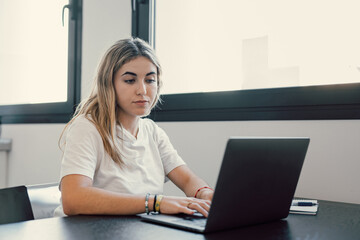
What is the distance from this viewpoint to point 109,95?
1422 mm

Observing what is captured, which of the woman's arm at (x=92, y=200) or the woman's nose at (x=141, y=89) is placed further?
the woman's nose at (x=141, y=89)

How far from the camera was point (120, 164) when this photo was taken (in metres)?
1.38

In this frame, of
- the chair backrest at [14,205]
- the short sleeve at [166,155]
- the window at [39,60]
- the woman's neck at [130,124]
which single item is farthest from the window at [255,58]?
the chair backrest at [14,205]

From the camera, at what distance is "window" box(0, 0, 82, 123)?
2.50 meters

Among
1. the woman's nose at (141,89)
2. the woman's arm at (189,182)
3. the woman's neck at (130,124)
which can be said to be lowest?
the woman's arm at (189,182)

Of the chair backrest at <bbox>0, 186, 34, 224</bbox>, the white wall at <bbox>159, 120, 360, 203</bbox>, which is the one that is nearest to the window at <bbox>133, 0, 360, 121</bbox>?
the white wall at <bbox>159, 120, 360, 203</bbox>

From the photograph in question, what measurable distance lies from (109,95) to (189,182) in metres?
0.42

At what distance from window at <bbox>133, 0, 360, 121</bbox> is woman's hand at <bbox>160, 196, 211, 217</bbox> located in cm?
70

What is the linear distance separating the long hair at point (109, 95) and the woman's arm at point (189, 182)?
26 centimetres

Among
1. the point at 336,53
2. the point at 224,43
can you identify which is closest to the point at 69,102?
the point at 224,43

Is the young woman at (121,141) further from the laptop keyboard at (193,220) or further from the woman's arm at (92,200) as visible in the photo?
the laptop keyboard at (193,220)

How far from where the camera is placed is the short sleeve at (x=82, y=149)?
124cm

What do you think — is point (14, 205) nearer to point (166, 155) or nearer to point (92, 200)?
point (92, 200)

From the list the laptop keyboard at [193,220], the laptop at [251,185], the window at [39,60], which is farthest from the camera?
the window at [39,60]
